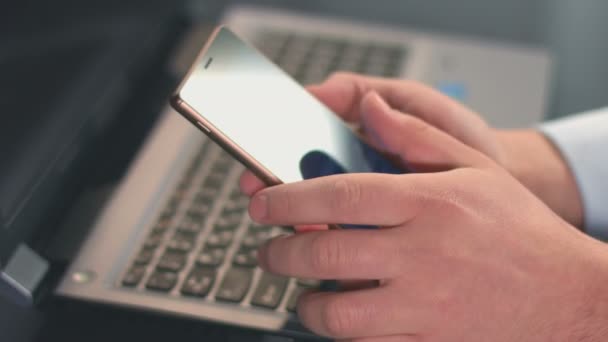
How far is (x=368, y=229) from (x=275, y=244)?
6 cm

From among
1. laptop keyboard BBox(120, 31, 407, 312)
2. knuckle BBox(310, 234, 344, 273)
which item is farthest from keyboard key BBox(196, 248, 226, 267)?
knuckle BBox(310, 234, 344, 273)

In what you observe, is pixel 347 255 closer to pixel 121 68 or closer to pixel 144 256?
pixel 144 256

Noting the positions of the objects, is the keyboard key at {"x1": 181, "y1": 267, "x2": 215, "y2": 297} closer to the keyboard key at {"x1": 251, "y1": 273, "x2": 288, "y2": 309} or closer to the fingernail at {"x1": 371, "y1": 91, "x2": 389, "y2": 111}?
the keyboard key at {"x1": 251, "y1": 273, "x2": 288, "y2": 309}

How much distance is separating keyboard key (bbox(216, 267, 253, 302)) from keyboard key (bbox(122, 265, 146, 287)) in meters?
0.06

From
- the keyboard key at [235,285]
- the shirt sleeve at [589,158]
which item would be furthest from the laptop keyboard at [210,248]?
the shirt sleeve at [589,158]

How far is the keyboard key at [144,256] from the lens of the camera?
46 centimetres

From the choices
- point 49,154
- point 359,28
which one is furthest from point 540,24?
point 49,154

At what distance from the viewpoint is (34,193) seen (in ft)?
1.57

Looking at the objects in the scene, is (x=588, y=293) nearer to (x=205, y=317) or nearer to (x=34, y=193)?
(x=205, y=317)

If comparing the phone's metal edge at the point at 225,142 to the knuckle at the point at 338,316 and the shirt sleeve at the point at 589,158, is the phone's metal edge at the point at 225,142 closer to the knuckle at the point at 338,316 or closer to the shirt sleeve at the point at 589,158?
the knuckle at the point at 338,316

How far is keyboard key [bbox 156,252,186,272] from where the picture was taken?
452 mm

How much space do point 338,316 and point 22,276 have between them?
22 cm

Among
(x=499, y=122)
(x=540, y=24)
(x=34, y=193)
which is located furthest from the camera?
(x=540, y=24)

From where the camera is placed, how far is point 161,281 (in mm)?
444
